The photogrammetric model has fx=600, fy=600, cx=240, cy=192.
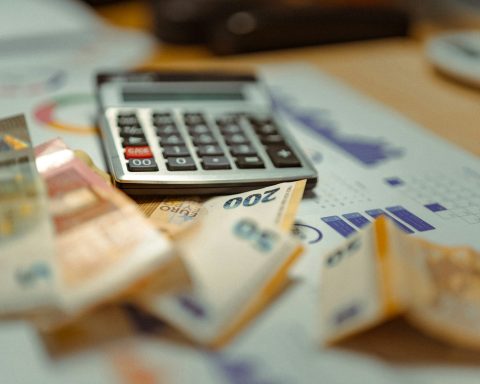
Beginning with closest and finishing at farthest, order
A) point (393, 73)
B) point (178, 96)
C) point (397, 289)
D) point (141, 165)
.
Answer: point (397, 289), point (141, 165), point (178, 96), point (393, 73)

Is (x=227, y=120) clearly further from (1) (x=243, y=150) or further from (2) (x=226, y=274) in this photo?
(2) (x=226, y=274)

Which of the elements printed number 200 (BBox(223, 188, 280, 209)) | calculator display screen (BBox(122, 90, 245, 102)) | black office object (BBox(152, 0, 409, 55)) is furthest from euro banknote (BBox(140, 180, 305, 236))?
black office object (BBox(152, 0, 409, 55))

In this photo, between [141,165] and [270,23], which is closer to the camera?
[141,165]

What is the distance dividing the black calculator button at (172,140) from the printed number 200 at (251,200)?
0.07 metres

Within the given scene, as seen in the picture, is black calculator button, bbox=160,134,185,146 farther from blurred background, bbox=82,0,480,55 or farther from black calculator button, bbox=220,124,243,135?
blurred background, bbox=82,0,480,55

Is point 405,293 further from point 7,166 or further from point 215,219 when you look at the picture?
point 7,166

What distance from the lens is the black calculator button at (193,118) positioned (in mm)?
436

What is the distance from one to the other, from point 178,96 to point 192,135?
0.28ft

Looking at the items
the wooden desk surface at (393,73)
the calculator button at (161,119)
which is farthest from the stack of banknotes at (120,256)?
the wooden desk surface at (393,73)

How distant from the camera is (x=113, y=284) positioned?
25 cm

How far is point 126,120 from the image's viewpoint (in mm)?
425

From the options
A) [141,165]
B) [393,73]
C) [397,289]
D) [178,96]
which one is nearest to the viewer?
[397,289]

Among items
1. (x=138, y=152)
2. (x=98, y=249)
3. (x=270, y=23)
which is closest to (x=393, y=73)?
(x=270, y=23)

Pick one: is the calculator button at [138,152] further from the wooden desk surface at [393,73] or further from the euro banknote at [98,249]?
the wooden desk surface at [393,73]
